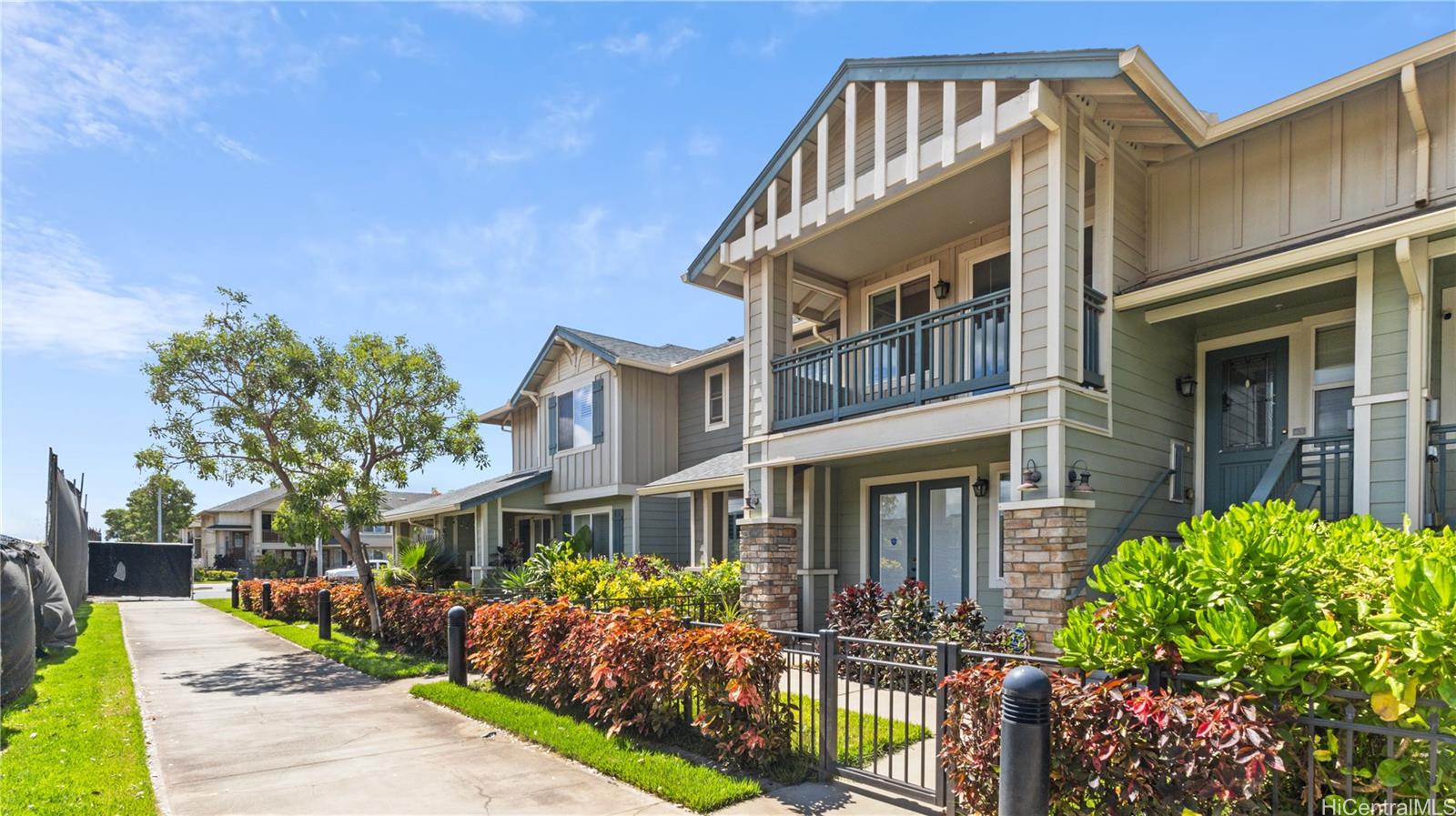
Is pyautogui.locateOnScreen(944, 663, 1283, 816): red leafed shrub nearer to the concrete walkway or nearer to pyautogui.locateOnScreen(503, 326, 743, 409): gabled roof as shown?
the concrete walkway

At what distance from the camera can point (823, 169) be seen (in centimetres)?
1027

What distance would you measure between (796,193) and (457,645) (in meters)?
7.24

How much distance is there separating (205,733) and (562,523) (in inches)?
513

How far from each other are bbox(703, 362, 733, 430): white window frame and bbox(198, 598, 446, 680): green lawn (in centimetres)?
793

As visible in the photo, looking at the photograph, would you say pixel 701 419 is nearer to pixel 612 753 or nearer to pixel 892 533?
pixel 892 533

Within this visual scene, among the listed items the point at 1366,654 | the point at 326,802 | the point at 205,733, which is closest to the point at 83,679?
the point at 205,733

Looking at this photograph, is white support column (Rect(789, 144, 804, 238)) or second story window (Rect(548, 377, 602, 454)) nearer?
white support column (Rect(789, 144, 804, 238))

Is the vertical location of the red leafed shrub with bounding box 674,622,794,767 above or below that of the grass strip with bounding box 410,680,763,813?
above

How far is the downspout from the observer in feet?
24.4

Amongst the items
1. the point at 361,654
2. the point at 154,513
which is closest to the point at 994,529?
the point at 361,654

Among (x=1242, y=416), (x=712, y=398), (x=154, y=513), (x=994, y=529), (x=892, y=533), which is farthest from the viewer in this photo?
(x=154, y=513)

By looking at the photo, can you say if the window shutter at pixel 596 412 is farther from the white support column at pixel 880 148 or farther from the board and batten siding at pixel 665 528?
the white support column at pixel 880 148

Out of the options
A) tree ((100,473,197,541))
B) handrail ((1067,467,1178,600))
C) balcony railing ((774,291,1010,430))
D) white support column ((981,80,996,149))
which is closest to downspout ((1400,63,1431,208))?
handrail ((1067,467,1178,600))

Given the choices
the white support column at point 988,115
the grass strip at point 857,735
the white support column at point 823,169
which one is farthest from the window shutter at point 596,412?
the white support column at point 988,115
